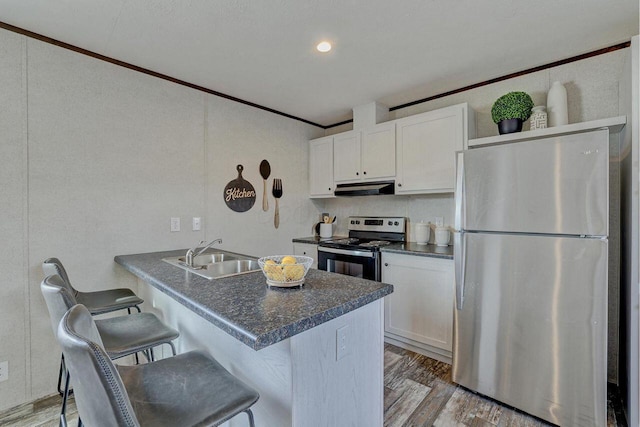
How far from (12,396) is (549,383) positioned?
3.21 m

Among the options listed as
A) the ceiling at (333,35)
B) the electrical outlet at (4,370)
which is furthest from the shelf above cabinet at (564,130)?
the electrical outlet at (4,370)

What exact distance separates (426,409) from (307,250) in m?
1.87

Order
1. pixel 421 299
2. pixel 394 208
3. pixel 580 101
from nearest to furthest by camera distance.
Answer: pixel 580 101 < pixel 421 299 < pixel 394 208

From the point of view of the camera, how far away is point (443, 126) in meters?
2.55

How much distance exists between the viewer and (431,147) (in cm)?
263

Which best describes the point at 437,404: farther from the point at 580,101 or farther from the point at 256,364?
the point at 580,101

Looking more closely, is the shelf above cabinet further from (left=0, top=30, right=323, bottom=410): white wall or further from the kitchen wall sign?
(left=0, top=30, right=323, bottom=410): white wall

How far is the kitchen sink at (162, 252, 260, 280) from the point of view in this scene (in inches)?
76.4

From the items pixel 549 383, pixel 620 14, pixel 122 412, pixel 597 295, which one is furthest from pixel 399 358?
pixel 620 14

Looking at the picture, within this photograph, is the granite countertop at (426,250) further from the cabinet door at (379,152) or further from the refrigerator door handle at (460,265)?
the cabinet door at (379,152)

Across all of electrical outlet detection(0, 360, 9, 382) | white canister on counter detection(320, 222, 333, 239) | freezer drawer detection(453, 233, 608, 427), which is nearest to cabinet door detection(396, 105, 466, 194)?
freezer drawer detection(453, 233, 608, 427)

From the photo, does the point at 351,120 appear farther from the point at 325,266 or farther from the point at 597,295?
the point at 597,295

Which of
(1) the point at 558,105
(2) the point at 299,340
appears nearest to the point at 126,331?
(2) the point at 299,340

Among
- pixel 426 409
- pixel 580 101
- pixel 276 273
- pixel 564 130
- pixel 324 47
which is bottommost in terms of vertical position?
pixel 426 409
